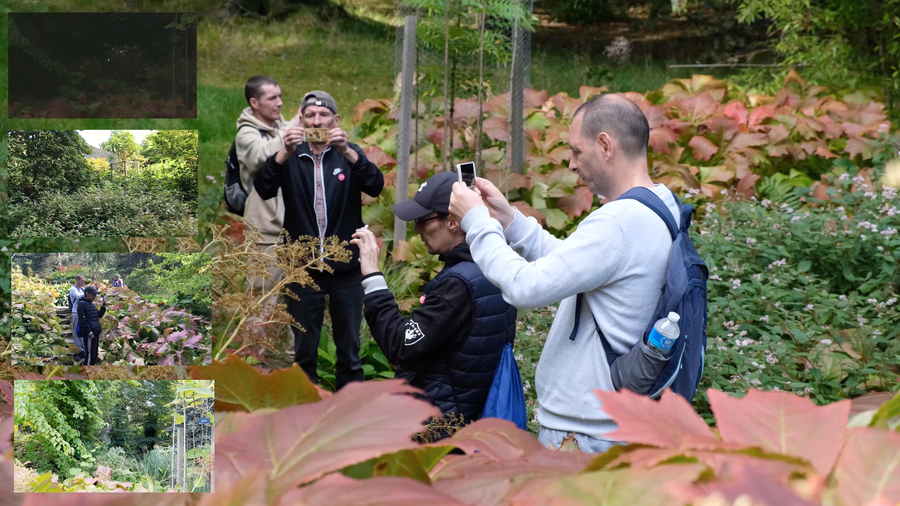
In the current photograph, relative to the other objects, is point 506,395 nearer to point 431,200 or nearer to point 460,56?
point 431,200

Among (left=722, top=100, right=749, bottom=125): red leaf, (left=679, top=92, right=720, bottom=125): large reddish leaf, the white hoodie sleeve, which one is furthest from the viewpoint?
(left=722, top=100, right=749, bottom=125): red leaf

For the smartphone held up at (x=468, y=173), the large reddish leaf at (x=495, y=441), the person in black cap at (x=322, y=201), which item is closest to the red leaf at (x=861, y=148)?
the person in black cap at (x=322, y=201)

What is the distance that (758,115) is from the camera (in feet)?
23.1

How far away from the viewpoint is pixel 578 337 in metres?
1.90

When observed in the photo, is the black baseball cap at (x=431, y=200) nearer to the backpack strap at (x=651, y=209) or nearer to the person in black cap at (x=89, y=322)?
the backpack strap at (x=651, y=209)

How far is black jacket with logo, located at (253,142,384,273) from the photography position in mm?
4000

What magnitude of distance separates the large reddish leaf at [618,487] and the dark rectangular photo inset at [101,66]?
79cm

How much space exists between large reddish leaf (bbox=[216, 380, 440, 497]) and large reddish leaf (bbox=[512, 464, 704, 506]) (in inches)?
4.3

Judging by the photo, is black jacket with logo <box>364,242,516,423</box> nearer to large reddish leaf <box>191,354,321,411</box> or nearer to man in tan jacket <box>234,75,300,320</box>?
large reddish leaf <box>191,354,321,411</box>

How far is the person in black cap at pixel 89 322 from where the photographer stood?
3.60 ft

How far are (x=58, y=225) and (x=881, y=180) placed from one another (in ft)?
17.9

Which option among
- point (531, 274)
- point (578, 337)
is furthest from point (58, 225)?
point (578, 337)

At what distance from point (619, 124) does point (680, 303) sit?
1.43 feet

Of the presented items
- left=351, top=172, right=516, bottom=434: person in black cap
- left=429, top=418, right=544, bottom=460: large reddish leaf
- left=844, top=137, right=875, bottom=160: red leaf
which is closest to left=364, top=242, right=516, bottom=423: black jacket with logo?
left=351, top=172, right=516, bottom=434: person in black cap
